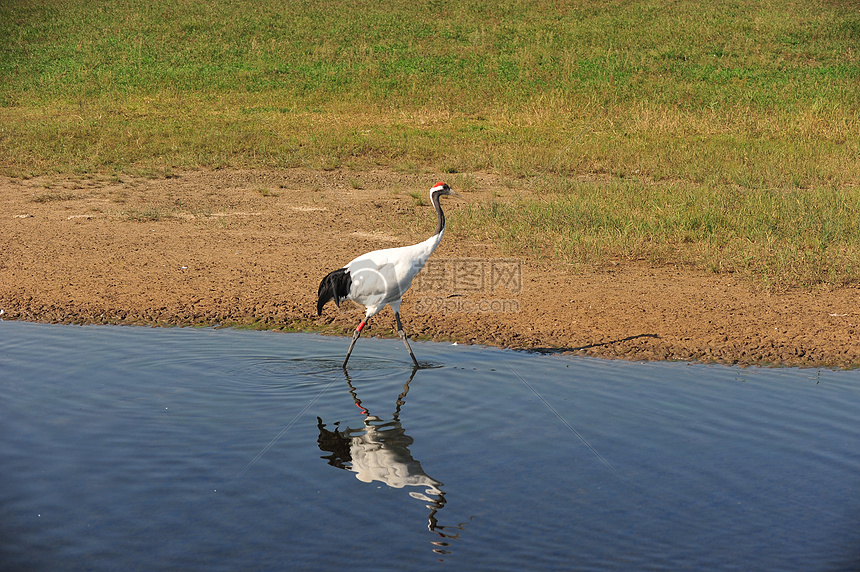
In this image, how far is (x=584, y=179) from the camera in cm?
1568

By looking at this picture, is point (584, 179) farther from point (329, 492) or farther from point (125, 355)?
point (329, 492)

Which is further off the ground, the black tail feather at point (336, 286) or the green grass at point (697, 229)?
the green grass at point (697, 229)

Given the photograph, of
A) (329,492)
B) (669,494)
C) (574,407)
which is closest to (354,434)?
(329,492)

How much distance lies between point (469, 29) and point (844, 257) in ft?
90.1

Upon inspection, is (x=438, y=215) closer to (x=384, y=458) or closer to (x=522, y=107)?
(x=384, y=458)

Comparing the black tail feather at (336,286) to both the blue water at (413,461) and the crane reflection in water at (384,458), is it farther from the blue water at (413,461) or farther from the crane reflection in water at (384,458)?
the crane reflection in water at (384,458)

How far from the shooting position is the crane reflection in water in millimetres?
4801

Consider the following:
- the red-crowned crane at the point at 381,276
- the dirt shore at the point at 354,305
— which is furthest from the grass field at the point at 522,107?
the red-crowned crane at the point at 381,276

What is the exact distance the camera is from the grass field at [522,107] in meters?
11.8

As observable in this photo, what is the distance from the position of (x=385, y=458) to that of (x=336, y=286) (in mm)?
2279

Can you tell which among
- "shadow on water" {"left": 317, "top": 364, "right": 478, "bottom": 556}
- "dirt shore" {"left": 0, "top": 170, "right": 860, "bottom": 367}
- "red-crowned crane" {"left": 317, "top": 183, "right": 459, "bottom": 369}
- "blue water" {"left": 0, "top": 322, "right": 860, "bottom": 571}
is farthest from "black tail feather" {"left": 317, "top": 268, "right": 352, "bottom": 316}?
"shadow on water" {"left": 317, "top": 364, "right": 478, "bottom": 556}

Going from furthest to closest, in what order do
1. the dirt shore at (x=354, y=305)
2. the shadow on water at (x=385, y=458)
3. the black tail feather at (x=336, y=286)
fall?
the dirt shore at (x=354, y=305), the black tail feather at (x=336, y=286), the shadow on water at (x=385, y=458)

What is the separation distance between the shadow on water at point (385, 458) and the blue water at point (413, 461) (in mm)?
17

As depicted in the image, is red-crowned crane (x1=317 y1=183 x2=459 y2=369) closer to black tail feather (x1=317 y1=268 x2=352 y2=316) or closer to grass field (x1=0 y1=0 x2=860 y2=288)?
black tail feather (x1=317 y1=268 x2=352 y2=316)
